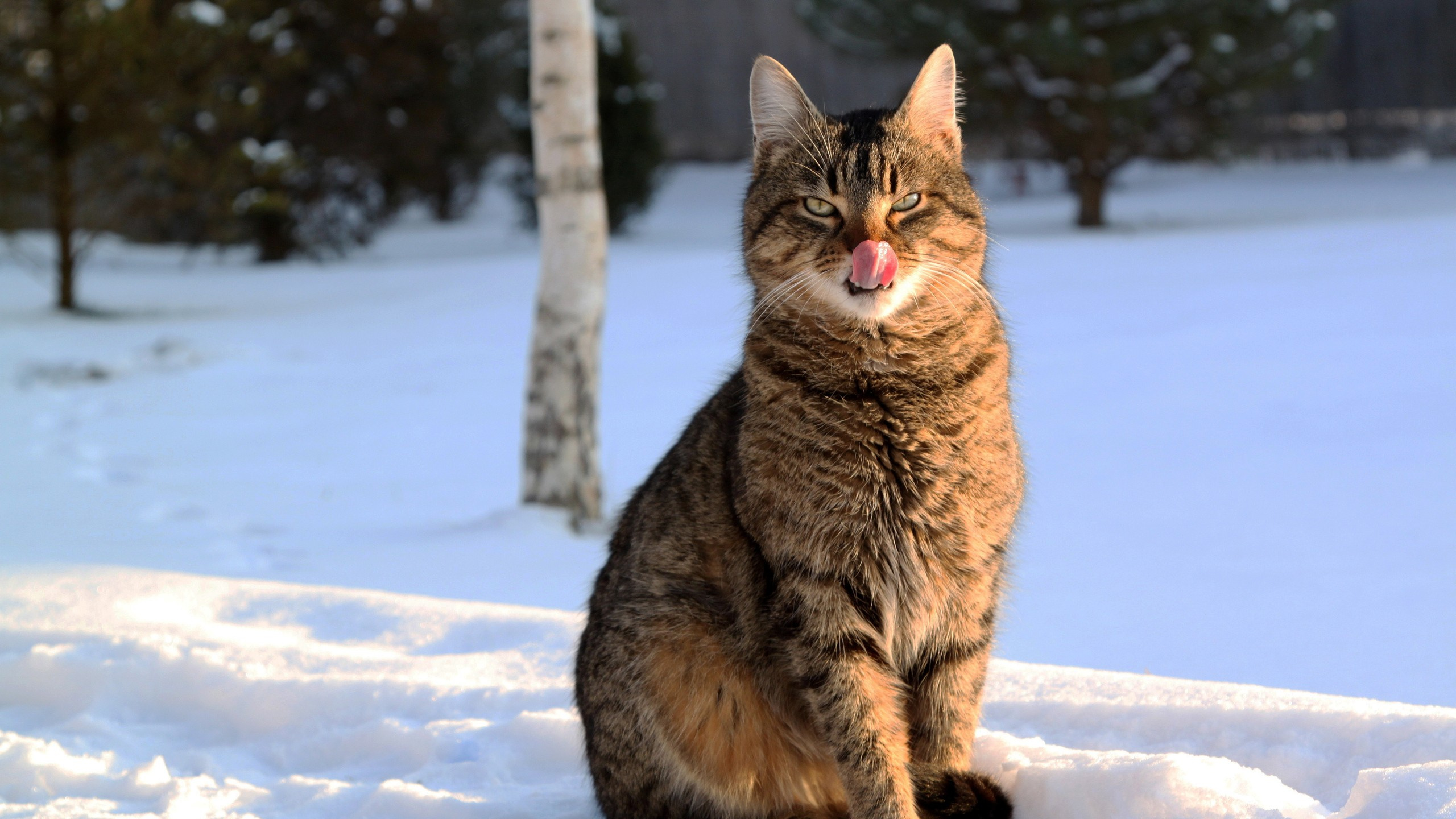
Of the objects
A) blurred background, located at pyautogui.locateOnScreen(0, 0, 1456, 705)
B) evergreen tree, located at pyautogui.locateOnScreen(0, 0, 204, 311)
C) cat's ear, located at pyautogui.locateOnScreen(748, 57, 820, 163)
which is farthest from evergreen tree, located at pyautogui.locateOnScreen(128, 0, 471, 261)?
A: cat's ear, located at pyautogui.locateOnScreen(748, 57, 820, 163)

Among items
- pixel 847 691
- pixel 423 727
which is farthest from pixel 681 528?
pixel 423 727

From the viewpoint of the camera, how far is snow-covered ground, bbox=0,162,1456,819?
2633mm

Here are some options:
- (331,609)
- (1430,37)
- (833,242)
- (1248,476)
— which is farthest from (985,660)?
(1430,37)

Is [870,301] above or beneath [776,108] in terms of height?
beneath

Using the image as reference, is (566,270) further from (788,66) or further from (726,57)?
(726,57)

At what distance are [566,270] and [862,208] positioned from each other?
3.24 m

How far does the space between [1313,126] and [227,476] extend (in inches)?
604

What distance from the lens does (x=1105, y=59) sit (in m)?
12.6

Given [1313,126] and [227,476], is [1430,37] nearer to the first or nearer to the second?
[1313,126]

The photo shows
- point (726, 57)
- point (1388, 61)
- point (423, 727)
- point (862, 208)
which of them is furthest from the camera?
point (726, 57)

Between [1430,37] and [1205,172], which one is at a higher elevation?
[1430,37]

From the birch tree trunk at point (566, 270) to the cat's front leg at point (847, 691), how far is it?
3.34m

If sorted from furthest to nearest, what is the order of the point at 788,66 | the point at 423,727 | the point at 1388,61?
the point at 788,66 < the point at 1388,61 < the point at 423,727

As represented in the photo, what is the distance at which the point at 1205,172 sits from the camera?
17984mm
